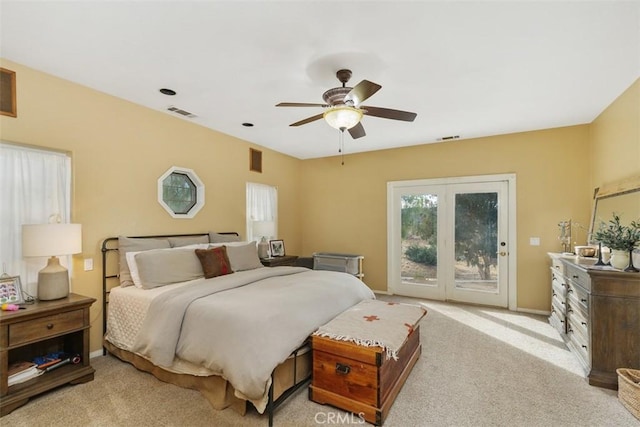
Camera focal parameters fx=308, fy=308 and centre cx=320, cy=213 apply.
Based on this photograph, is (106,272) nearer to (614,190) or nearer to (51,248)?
(51,248)

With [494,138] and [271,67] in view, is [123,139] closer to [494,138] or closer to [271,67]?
[271,67]

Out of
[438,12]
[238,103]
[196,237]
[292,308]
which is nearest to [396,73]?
[438,12]

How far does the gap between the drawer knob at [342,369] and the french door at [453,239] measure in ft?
11.6

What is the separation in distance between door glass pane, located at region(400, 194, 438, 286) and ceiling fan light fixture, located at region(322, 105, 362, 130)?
3.31 m

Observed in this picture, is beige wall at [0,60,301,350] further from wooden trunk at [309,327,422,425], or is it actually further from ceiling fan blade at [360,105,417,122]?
ceiling fan blade at [360,105,417,122]

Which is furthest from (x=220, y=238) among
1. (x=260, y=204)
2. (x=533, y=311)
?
(x=533, y=311)

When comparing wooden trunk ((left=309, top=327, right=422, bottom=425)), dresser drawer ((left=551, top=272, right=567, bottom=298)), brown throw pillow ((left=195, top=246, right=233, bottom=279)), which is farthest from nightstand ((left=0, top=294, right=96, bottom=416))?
dresser drawer ((left=551, top=272, right=567, bottom=298))

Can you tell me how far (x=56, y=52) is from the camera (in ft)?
8.19

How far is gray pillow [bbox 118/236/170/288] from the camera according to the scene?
3.17m

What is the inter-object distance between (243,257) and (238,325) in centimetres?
186

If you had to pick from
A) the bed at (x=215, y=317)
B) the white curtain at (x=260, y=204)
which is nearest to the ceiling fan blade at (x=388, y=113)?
the bed at (x=215, y=317)

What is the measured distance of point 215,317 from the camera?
7.52ft

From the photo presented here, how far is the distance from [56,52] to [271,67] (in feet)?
5.65

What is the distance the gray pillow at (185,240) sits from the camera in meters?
Result: 3.76
